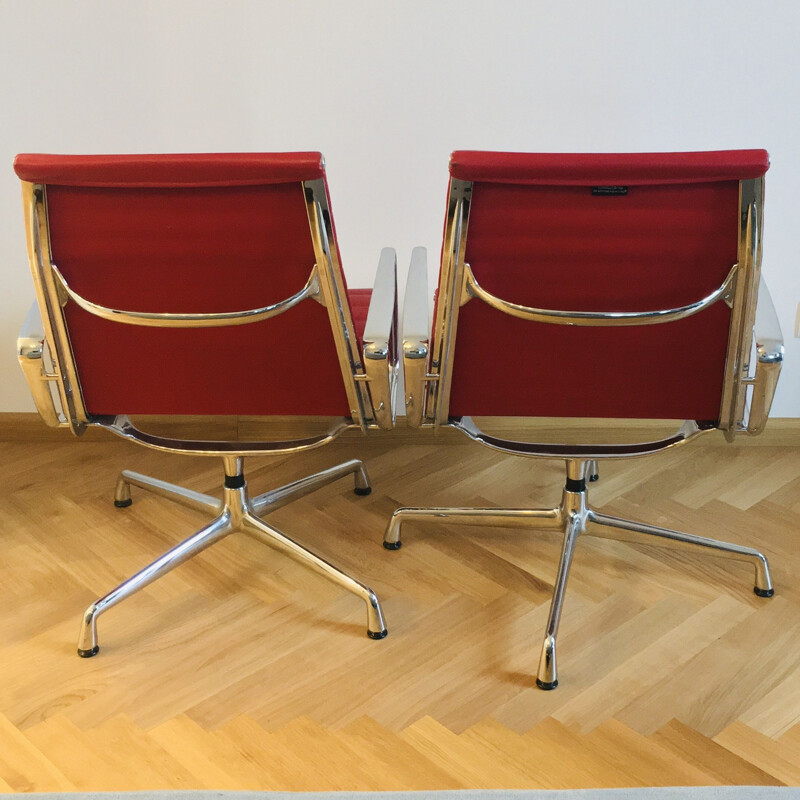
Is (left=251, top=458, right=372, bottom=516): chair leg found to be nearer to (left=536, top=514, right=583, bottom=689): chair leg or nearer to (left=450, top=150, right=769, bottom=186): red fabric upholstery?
(left=536, top=514, right=583, bottom=689): chair leg

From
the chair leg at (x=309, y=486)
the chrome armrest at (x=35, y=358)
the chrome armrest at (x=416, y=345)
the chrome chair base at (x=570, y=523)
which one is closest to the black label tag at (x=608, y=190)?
the chrome armrest at (x=416, y=345)

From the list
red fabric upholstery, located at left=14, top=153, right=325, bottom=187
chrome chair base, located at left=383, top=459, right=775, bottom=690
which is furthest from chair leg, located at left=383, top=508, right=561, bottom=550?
red fabric upholstery, located at left=14, top=153, right=325, bottom=187

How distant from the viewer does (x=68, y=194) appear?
1.52 m

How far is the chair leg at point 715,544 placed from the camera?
198 cm

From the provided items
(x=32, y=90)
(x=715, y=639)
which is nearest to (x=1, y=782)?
(x=715, y=639)

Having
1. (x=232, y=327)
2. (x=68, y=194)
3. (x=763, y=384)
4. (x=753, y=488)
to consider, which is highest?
(x=68, y=194)

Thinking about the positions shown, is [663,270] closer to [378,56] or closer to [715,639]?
[715,639]

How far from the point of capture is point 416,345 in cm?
162

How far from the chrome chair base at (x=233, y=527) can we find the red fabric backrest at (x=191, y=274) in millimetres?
303

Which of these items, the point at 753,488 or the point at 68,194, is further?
the point at 753,488

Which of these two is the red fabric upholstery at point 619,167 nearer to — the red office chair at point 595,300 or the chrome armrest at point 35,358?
the red office chair at point 595,300

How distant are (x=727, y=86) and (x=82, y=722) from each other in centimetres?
200

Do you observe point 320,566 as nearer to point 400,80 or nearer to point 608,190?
point 608,190

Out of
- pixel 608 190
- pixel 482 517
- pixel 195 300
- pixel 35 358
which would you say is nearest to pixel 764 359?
pixel 608 190
